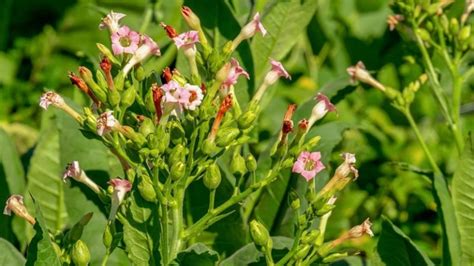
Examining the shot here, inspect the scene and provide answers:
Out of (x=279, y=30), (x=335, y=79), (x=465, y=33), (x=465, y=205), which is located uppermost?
(x=279, y=30)

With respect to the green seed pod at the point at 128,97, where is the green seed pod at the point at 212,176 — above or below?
below

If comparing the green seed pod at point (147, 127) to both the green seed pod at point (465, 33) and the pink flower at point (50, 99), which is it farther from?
the green seed pod at point (465, 33)

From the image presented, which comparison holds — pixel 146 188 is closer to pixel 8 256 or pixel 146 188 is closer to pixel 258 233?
pixel 258 233

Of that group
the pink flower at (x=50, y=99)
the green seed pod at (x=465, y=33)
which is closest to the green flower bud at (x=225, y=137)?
the pink flower at (x=50, y=99)

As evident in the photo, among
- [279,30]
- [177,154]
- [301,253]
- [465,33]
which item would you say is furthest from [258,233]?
[465,33]

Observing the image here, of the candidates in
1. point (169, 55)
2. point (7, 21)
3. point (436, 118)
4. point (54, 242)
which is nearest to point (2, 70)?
point (7, 21)

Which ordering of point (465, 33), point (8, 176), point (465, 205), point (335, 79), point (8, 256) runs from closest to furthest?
point (8, 256) → point (465, 205) → point (8, 176) → point (465, 33) → point (335, 79)
